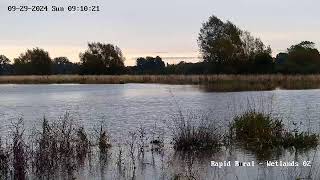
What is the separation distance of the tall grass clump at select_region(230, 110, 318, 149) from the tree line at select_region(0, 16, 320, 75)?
142 ft

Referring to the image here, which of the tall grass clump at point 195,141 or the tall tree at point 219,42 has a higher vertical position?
the tall tree at point 219,42

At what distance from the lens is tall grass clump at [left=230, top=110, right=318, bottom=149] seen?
9.30m

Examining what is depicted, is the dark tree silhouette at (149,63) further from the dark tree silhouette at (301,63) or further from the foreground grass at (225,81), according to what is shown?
the foreground grass at (225,81)

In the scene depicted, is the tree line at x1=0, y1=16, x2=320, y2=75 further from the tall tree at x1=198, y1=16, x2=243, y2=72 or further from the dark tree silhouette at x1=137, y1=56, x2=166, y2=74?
the dark tree silhouette at x1=137, y1=56, x2=166, y2=74

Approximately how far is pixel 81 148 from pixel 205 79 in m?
32.8

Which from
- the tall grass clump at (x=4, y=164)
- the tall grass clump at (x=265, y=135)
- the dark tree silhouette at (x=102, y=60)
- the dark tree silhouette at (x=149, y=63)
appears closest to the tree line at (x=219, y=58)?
the dark tree silhouette at (x=102, y=60)

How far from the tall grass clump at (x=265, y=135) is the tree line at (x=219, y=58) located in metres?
43.4

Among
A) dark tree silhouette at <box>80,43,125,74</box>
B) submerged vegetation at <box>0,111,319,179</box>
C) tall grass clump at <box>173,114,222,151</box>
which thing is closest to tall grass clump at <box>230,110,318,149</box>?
submerged vegetation at <box>0,111,319,179</box>

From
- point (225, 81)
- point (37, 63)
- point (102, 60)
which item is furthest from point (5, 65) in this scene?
point (225, 81)

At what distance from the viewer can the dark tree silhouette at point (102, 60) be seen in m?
71.0

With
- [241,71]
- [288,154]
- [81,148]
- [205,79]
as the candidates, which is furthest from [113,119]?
[241,71]

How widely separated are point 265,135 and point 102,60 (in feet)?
209

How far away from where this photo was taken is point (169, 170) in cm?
755

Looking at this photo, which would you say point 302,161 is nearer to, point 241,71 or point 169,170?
point 169,170
